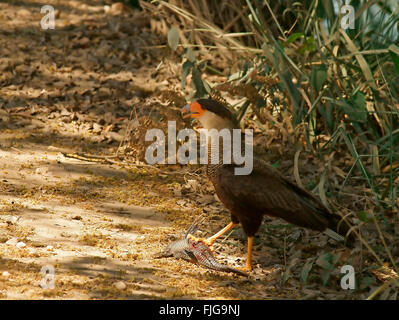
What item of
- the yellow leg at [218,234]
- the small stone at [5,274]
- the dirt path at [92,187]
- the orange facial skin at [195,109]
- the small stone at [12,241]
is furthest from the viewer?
the orange facial skin at [195,109]

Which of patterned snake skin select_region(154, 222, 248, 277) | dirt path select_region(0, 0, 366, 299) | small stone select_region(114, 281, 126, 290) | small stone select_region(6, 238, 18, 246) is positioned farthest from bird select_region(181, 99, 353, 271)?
small stone select_region(6, 238, 18, 246)

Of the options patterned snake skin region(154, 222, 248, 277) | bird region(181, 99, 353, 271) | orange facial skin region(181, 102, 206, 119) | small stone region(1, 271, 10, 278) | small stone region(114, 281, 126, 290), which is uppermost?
orange facial skin region(181, 102, 206, 119)

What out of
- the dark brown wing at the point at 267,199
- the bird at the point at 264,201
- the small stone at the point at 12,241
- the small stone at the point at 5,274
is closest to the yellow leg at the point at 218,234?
the bird at the point at 264,201

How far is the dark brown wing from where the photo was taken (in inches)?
176

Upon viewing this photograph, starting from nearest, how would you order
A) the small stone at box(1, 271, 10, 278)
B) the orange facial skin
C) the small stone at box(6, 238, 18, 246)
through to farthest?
the small stone at box(1, 271, 10, 278) → the small stone at box(6, 238, 18, 246) → the orange facial skin

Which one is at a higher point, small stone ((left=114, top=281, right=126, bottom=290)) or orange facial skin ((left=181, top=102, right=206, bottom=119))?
orange facial skin ((left=181, top=102, right=206, bottom=119))

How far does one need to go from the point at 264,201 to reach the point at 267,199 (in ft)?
0.08

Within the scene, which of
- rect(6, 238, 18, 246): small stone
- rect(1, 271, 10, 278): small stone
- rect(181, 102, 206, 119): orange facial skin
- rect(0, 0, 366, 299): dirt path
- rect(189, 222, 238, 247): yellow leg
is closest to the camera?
rect(1, 271, 10, 278): small stone

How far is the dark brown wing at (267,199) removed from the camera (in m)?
4.48

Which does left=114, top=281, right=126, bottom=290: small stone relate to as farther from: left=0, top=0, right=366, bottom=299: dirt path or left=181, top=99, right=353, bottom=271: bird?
left=181, top=99, right=353, bottom=271: bird

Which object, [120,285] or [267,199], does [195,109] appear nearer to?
[267,199]

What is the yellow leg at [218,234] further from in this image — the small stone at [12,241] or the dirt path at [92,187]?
the small stone at [12,241]

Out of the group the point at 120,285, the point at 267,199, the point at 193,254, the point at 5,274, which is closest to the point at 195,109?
the point at 267,199

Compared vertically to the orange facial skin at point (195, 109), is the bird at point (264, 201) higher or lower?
lower
